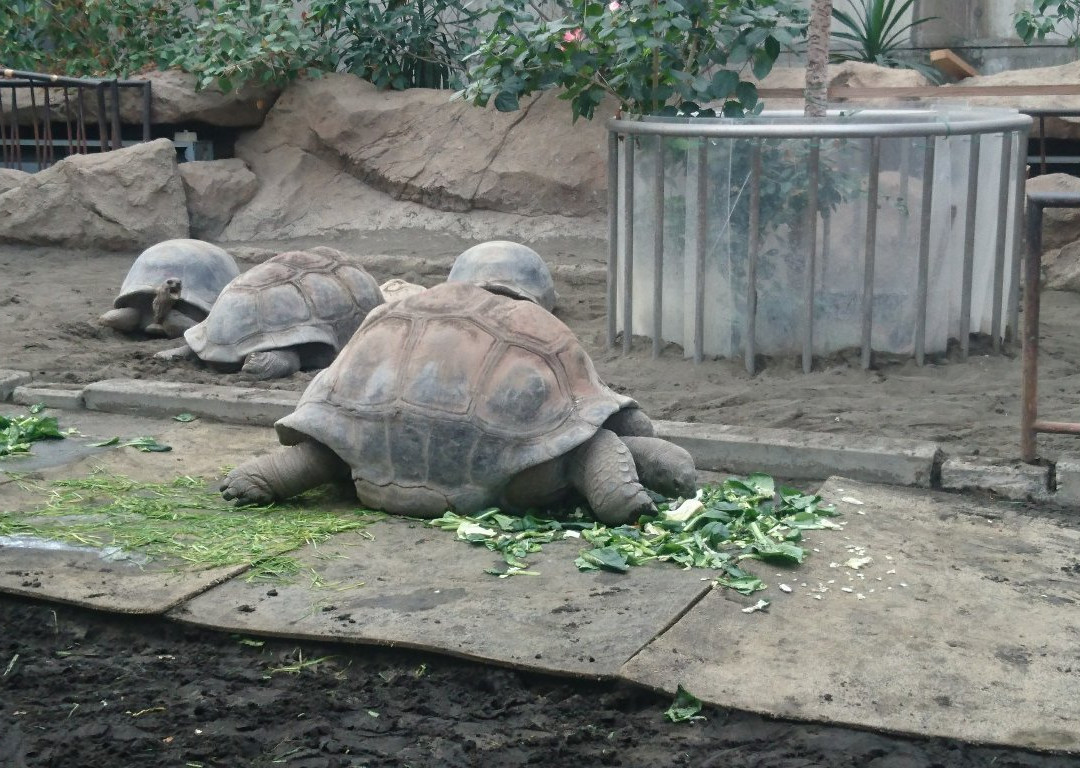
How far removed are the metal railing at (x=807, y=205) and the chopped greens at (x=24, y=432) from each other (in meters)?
2.60

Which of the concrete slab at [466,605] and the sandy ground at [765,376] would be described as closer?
the concrete slab at [466,605]

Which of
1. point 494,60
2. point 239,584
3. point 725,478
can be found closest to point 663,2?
point 494,60

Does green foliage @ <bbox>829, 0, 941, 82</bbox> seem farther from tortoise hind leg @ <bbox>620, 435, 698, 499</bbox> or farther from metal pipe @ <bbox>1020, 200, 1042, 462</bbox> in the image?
tortoise hind leg @ <bbox>620, 435, 698, 499</bbox>

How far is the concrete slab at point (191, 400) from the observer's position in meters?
5.61

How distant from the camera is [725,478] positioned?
4781mm

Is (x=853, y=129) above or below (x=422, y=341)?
above

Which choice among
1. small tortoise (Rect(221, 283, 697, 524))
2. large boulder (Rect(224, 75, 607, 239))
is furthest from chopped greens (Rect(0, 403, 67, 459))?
large boulder (Rect(224, 75, 607, 239))

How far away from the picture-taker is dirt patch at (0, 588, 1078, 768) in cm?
271

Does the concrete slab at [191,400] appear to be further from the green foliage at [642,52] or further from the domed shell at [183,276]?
the green foliage at [642,52]

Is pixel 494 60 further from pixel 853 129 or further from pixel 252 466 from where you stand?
pixel 252 466

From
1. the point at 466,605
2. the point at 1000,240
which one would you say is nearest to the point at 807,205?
the point at 1000,240

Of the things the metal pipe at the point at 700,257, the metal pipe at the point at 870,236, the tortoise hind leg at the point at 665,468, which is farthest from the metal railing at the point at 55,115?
the tortoise hind leg at the point at 665,468

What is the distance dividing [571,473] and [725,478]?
795 mm

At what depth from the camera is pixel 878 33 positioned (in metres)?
10.8
